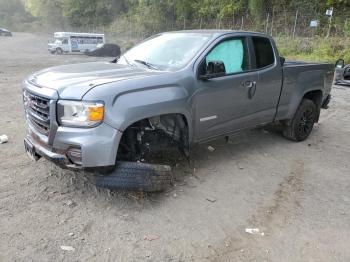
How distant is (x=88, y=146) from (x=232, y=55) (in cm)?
247

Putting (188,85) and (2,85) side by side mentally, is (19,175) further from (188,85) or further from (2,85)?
(2,85)

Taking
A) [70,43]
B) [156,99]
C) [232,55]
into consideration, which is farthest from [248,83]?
[70,43]

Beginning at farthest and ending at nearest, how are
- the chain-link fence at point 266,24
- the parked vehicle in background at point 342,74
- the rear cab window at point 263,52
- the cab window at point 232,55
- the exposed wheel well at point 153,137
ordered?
1. the chain-link fence at point 266,24
2. the parked vehicle in background at point 342,74
3. the rear cab window at point 263,52
4. the cab window at point 232,55
5. the exposed wheel well at point 153,137

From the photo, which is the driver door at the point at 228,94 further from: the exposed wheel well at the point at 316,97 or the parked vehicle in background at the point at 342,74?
the parked vehicle in background at the point at 342,74

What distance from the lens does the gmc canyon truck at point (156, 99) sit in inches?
140

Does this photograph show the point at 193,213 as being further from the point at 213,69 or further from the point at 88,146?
the point at 213,69

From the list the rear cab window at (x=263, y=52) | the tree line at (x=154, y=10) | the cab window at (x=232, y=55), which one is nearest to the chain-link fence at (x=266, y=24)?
the tree line at (x=154, y=10)

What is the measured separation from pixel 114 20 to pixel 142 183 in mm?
54441

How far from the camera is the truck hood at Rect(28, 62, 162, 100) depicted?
11.8 ft

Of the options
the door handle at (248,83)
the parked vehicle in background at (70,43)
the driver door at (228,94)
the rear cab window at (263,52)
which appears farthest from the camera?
the parked vehicle in background at (70,43)

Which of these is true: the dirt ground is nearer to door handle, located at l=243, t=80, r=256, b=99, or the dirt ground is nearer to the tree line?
door handle, located at l=243, t=80, r=256, b=99

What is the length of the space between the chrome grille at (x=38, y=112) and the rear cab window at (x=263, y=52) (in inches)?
117

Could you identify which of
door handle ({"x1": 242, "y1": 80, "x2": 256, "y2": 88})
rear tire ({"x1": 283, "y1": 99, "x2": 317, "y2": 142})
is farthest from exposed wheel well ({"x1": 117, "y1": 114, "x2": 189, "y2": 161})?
rear tire ({"x1": 283, "y1": 99, "x2": 317, "y2": 142})

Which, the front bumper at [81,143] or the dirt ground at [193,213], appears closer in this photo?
the dirt ground at [193,213]
